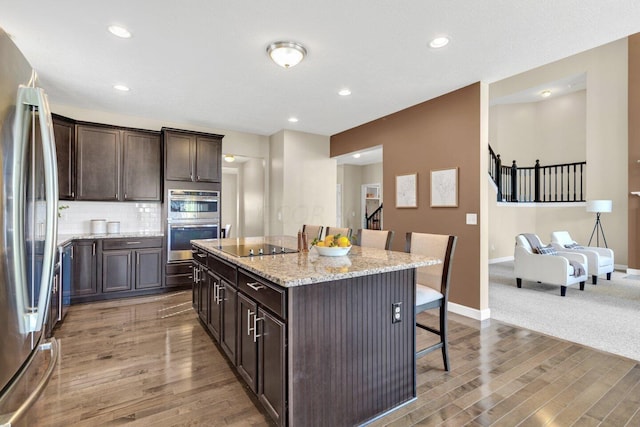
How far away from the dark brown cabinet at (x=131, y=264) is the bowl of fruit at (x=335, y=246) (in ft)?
11.0

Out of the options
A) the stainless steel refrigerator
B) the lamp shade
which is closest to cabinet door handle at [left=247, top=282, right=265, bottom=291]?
the stainless steel refrigerator

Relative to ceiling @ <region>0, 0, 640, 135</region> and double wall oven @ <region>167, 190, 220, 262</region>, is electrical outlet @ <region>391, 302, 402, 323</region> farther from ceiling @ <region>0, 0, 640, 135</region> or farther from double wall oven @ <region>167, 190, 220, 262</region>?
double wall oven @ <region>167, 190, 220, 262</region>

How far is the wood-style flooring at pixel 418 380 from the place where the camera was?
1.86m

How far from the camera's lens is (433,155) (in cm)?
408

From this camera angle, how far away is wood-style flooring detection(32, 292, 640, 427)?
1855 mm

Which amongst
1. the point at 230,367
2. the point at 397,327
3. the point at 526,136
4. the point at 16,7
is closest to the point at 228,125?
the point at 16,7

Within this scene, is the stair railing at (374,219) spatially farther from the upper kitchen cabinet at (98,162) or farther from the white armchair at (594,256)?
the upper kitchen cabinet at (98,162)

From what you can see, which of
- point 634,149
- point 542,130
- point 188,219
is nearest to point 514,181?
point 542,130

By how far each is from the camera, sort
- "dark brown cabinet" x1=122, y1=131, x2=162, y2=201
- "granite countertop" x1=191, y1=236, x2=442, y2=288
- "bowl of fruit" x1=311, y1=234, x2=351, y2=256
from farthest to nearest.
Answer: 1. "dark brown cabinet" x1=122, y1=131, x2=162, y2=201
2. "bowl of fruit" x1=311, y1=234, x2=351, y2=256
3. "granite countertop" x1=191, y1=236, x2=442, y2=288

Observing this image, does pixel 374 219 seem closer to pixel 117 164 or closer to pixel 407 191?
pixel 407 191

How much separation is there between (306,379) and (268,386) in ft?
0.98

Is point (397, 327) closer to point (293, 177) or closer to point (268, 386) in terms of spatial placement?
point (268, 386)

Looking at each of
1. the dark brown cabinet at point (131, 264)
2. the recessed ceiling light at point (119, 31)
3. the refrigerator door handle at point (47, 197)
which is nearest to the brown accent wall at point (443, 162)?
the recessed ceiling light at point (119, 31)

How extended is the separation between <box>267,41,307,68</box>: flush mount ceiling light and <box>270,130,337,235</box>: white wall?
2.82 meters
